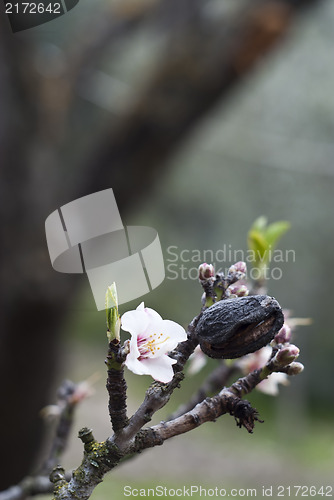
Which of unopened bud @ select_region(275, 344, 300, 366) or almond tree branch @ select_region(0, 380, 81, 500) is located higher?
unopened bud @ select_region(275, 344, 300, 366)

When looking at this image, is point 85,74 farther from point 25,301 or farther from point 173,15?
point 25,301

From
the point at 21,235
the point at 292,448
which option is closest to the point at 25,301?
the point at 21,235

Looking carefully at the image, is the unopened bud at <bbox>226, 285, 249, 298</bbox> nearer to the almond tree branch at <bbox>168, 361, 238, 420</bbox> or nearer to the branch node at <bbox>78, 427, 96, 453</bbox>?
the branch node at <bbox>78, 427, 96, 453</bbox>

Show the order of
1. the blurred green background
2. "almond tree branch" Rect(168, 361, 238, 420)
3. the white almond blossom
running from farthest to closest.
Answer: the blurred green background
"almond tree branch" Rect(168, 361, 238, 420)
the white almond blossom

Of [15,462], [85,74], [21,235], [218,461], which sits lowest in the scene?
[218,461]

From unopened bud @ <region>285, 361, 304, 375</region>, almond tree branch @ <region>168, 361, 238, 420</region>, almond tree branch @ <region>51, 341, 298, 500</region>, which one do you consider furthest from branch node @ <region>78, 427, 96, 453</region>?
almond tree branch @ <region>168, 361, 238, 420</region>
